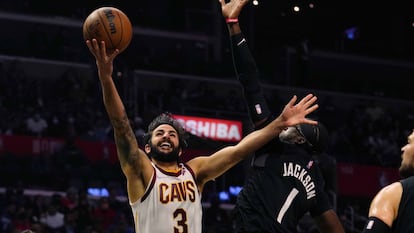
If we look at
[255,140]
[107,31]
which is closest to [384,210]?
[255,140]

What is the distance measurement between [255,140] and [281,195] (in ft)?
A: 1.48

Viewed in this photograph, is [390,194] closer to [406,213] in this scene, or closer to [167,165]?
[406,213]

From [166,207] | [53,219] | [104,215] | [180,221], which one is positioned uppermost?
[166,207]

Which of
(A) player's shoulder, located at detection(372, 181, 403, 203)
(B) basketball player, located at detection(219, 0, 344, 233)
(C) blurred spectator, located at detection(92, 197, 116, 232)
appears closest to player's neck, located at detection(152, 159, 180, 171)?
(B) basketball player, located at detection(219, 0, 344, 233)

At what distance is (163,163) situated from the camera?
21.9ft

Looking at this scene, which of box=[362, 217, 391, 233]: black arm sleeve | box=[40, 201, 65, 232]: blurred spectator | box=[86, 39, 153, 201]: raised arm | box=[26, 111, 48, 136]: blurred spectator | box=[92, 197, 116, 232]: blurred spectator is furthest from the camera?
box=[26, 111, 48, 136]: blurred spectator

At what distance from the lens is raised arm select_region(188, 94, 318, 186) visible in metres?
6.33

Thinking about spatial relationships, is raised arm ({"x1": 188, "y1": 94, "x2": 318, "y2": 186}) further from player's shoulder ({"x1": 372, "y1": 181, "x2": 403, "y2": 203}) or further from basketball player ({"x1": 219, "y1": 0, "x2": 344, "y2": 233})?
player's shoulder ({"x1": 372, "y1": 181, "x2": 403, "y2": 203})

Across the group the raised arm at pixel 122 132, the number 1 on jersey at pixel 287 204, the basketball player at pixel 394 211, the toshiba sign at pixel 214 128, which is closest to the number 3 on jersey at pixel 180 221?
the raised arm at pixel 122 132

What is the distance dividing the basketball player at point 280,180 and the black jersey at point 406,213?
4.33 ft

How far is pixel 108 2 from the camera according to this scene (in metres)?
27.4

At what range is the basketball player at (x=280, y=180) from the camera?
20.5 feet

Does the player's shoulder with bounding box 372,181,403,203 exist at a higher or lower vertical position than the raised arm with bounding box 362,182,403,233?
higher

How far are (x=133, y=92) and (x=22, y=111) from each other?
406 centimetres
